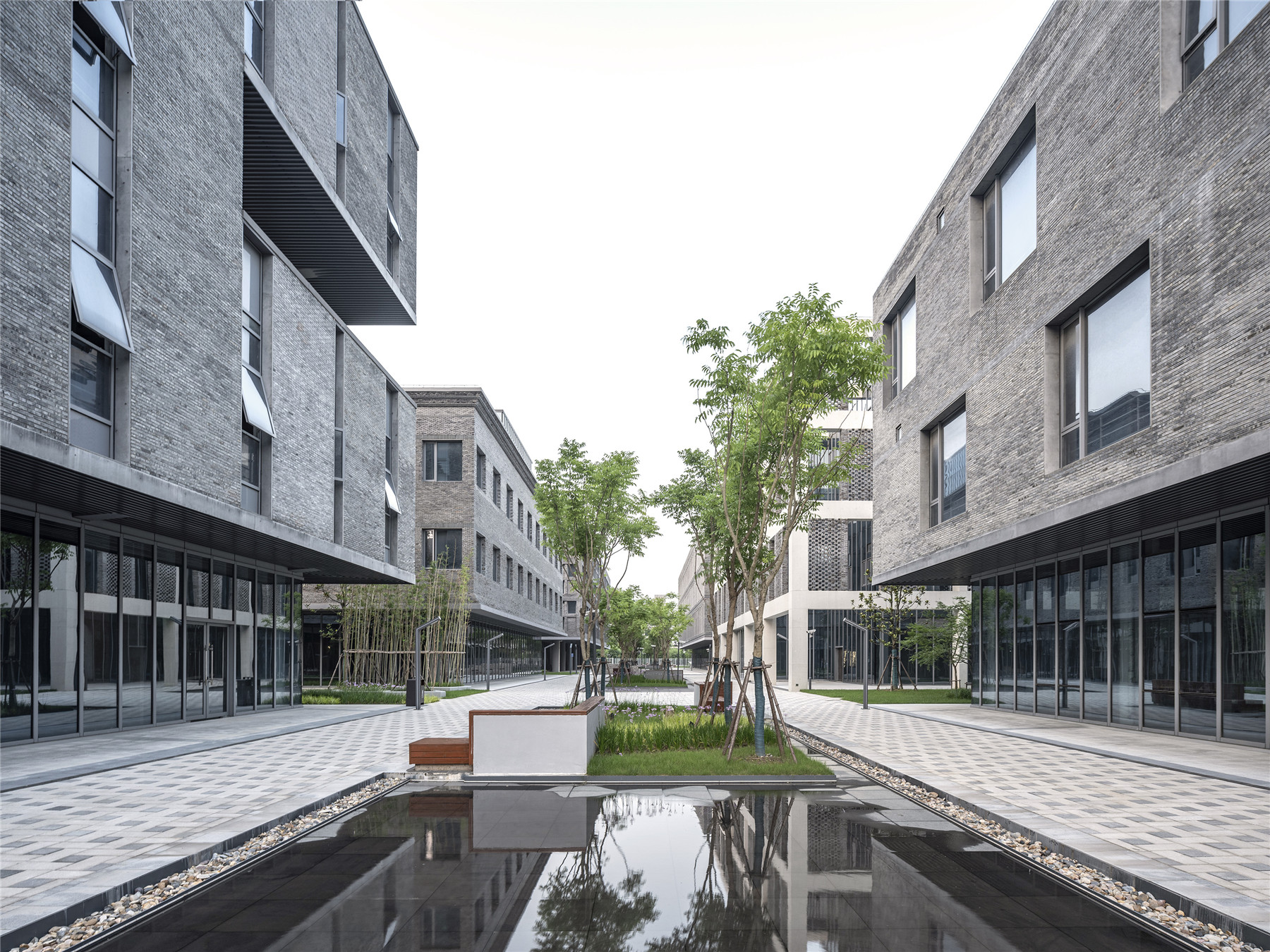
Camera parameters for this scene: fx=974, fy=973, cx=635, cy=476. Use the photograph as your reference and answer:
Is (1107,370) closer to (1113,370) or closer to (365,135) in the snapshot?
(1113,370)

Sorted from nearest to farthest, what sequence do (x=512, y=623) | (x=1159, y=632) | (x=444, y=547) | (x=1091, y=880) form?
(x=1091, y=880) < (x=1159, y=632) < (x=444, y=547) < (x=512, y=623)

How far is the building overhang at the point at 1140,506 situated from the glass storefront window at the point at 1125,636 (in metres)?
0.67

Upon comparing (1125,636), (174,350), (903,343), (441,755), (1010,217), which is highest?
(1010,217)

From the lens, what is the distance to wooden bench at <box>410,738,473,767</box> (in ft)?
46.5

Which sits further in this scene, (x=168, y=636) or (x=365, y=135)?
(x=365, y=135)

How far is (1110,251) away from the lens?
18.5 m

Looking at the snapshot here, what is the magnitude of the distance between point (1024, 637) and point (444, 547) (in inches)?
1011

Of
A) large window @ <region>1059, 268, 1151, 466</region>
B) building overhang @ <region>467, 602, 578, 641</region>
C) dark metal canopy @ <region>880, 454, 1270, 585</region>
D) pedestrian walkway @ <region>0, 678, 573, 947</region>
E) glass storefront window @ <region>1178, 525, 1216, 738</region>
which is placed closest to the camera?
pedestrian walkway @ <region>0, 678, 573, 947</region>

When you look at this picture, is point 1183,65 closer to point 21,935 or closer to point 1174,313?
point 1174,313

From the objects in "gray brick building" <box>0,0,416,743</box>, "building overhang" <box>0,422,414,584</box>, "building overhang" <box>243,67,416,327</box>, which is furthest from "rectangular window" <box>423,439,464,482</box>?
"building overhang" <box>0,422,414,584</box>

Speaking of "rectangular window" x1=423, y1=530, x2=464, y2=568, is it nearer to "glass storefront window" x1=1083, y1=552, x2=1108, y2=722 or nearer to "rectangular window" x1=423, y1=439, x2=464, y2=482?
"rectangular window" x1=423, y1=439, x2=464, y2=482

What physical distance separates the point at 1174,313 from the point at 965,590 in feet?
114

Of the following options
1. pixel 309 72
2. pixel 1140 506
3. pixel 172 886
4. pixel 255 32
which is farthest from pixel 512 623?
pixel 172 886

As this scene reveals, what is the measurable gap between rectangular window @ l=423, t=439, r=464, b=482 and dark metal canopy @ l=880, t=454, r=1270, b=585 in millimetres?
22161
